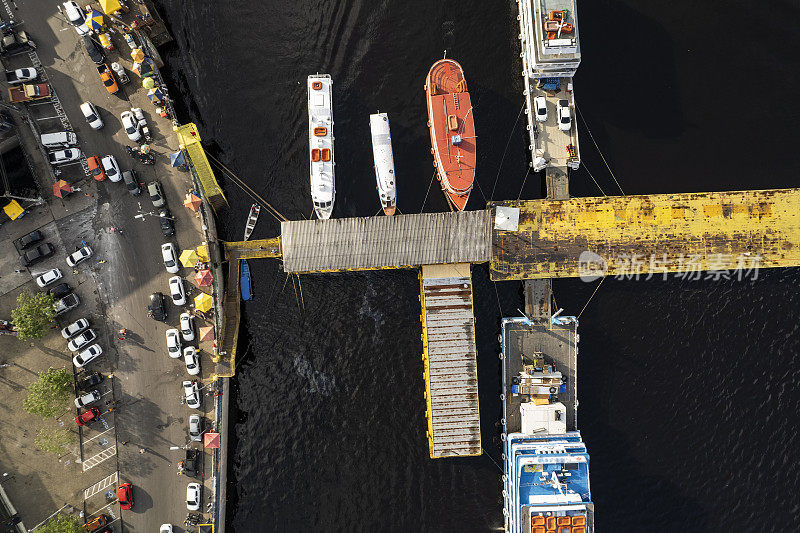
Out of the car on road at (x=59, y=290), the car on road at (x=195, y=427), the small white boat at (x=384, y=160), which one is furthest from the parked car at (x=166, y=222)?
the small white boat at (x=384, y=160)

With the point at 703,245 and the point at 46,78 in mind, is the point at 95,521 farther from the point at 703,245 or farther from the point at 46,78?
the point at 703,245

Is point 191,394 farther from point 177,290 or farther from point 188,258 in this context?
point 188,258

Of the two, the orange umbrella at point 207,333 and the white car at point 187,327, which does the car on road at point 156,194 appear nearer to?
the white car at point 187,327

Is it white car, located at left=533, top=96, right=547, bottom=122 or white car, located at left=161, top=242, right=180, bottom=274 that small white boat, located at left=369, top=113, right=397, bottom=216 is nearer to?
white car, located at left=533, top=96, right=547, bottom=122

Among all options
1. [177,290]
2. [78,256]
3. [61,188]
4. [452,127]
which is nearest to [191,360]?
[177,290]

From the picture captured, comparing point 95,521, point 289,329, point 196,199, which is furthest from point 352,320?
point 95,521

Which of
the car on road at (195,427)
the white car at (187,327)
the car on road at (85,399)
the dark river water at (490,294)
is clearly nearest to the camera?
the car on road at (85,399)

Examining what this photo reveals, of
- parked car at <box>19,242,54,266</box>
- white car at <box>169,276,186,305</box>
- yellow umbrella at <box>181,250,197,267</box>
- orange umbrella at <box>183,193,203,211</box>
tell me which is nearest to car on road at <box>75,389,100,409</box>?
white car at <box>169,276,186,305</box>
